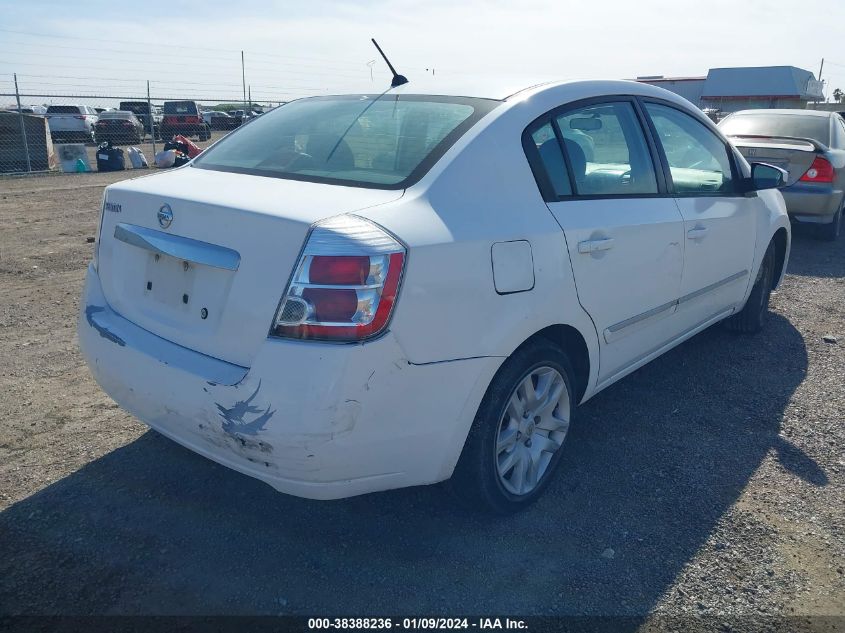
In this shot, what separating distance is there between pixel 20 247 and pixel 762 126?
346 inches

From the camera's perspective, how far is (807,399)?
14.1 feet

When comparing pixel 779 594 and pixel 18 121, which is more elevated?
pixel 18 121

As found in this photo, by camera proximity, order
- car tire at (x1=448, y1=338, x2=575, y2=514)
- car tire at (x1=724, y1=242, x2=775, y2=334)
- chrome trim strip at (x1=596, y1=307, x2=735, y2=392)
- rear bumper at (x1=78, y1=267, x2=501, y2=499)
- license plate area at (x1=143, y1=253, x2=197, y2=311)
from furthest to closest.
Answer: car tire at (x1=724, y1=242, x2=775, y2=334) < chrome trim strip at (x1=596, y1=307, x2=735, y2=392) < car tire at (x1=448, y1=338, x2=575, y2=514) < license plate area at (x1=143, y1=253, x2=197, y2=311) < rear bumper at (x1=78, y1=267, x2=501, y2=499)

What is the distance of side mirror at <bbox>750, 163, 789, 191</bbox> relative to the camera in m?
4.45

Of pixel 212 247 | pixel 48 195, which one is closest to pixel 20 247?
pixel 48 195

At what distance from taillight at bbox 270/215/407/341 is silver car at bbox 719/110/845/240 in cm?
679

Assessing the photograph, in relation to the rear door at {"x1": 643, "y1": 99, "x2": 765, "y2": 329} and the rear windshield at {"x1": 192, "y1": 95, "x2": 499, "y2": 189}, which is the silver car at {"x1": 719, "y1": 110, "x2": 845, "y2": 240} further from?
the rear windshield at {"x1": 192, "y1": 95, "x2": 499, "y2": 189}

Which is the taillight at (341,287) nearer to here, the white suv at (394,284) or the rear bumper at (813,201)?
the white suv at (394,284)

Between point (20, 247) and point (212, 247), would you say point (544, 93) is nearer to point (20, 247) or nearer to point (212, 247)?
point (212, 247)

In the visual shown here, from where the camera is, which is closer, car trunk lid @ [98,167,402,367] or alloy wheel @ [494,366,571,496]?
car trunk lid @ [98,167,402,367]

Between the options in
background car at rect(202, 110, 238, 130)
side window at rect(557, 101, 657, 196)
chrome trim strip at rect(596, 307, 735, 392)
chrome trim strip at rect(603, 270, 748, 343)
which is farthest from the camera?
background car at rect(202, 110, 238, 130)

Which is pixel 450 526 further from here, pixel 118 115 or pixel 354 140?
pixel 118 115

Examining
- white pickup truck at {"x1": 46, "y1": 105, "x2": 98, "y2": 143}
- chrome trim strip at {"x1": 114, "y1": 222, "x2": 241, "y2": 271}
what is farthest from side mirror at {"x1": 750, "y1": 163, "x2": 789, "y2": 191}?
white pickup truck at {"x1": 46, "y1": 105, "x2": 98, "y2": 143}

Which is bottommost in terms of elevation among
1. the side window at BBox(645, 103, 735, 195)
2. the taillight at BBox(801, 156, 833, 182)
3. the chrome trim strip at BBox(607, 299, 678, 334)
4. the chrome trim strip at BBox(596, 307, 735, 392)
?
the chrome trim strip at BBox(596, 307, 735, 392)
